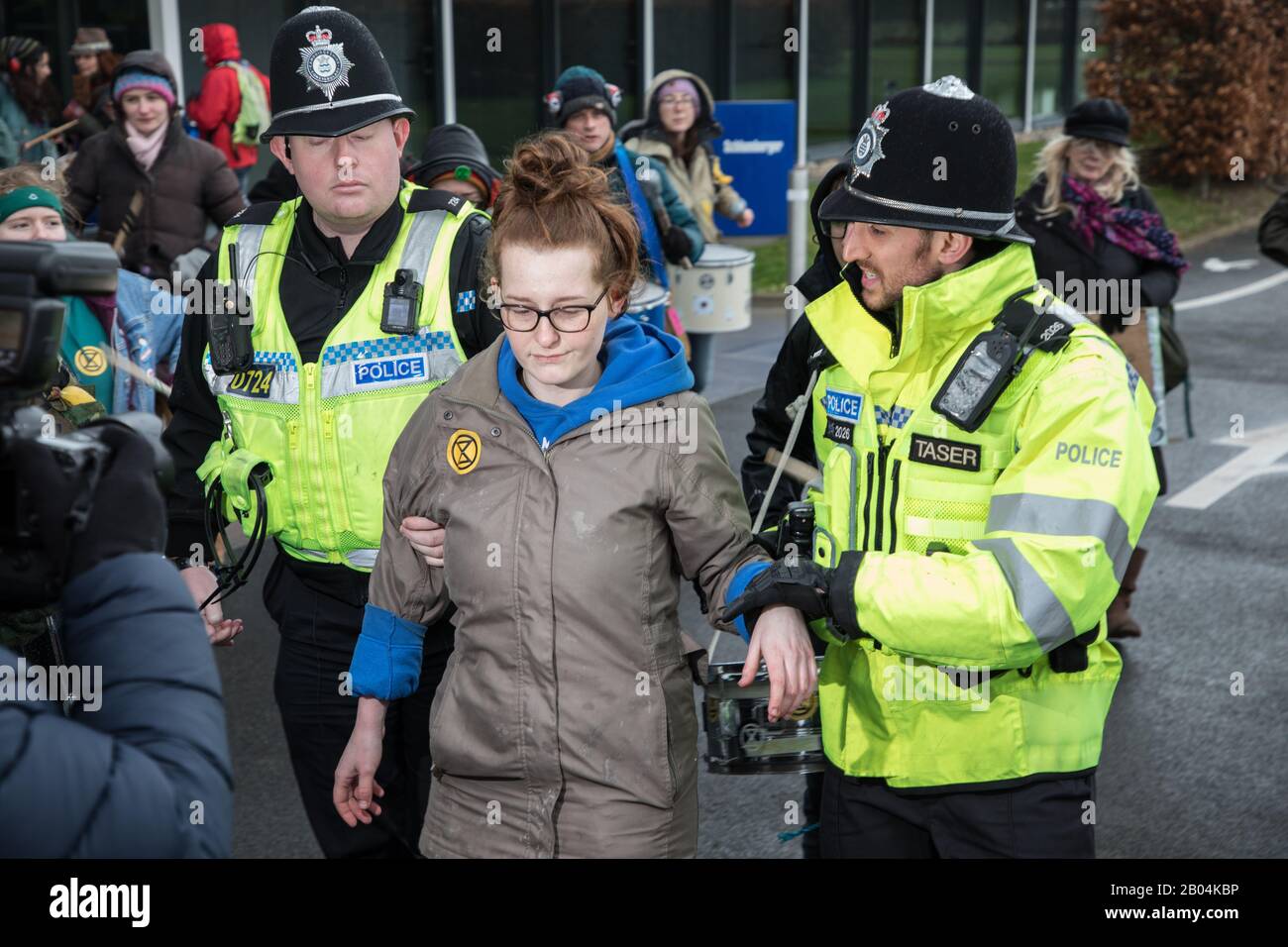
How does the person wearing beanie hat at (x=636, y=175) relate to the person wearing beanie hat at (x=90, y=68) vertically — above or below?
below

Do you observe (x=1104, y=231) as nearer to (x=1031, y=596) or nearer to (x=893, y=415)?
(x=893, y=415)

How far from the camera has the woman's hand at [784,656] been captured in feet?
9.43

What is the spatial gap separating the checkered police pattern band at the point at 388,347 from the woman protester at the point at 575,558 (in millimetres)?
536

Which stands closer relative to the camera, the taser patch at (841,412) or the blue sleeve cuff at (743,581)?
the blue sleeve cuff at (743,581)

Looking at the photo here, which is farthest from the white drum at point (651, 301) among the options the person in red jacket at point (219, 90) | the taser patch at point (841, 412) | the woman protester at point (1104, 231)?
the person in red jacket at point (219, 90)

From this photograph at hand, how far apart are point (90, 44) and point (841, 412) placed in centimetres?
1052

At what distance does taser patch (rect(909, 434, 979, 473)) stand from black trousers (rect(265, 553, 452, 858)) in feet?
4.37

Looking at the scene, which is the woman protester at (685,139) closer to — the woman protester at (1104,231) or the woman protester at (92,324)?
the woman protester at (1104,231)

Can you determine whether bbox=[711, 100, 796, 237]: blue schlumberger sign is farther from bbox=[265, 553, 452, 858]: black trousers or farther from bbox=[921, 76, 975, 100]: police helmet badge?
bbox=[921, 76, 975, 100]: police helmet badge

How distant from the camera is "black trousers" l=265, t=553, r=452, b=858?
148 inches

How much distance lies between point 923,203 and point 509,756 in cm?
132

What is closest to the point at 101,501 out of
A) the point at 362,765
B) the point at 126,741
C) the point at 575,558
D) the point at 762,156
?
the point at 126,741

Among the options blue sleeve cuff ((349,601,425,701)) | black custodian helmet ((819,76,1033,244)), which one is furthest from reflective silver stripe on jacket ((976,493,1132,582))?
blue sleeve cuff ((349,601,425,701))

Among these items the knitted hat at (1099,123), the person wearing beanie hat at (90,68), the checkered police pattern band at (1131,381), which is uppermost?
the person wearing beanie hat at (90,68)
